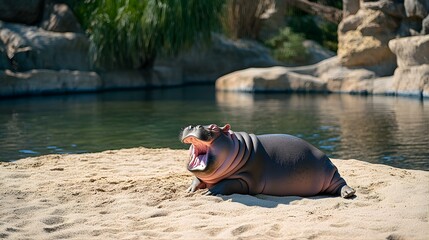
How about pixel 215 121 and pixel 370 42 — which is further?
pixel 370 42

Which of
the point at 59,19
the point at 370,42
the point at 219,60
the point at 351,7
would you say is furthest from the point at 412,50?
the point at 59,19

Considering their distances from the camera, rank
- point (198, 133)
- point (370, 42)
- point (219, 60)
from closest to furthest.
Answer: point (198, 133), point (370, 42), point (219, 60)

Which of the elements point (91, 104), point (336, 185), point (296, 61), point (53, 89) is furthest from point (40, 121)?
point (296, 61)

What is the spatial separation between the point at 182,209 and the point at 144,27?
1648 cm

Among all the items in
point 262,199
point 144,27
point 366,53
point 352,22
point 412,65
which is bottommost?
point 262,199

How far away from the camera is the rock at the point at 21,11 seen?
21.9 metres

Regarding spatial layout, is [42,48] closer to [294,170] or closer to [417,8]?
[417,8]

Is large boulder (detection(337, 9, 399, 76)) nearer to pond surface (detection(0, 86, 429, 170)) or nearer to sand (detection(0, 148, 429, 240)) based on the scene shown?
pond surface (detection(0, 86, 429, 170))

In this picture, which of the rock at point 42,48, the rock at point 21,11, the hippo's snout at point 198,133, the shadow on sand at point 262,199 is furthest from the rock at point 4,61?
the shadow on sand at point 262,199

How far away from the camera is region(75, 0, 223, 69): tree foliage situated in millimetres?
21344

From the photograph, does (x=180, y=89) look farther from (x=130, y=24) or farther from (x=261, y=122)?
(x=261, y=122)

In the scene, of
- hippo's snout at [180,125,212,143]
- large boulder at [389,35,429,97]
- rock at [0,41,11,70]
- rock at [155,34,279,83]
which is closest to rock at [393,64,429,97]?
large boulder at [389,35,429,97]

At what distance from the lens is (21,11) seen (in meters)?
Result: 22.2

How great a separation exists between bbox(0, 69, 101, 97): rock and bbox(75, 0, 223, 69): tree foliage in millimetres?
1075
